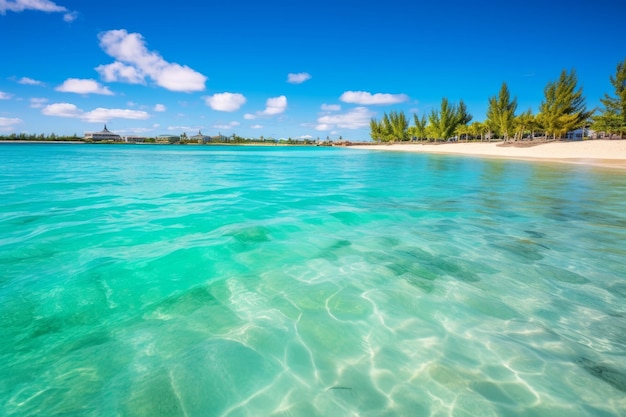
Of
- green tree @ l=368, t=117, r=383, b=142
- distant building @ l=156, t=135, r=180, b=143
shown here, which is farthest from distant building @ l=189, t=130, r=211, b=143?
green tree @ l=368, t=117, r=383, b=142

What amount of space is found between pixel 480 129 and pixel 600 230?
78.4 m

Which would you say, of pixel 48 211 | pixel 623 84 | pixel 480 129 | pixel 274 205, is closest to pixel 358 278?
pixel 274 205

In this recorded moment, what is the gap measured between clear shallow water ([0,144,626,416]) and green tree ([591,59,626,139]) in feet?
172

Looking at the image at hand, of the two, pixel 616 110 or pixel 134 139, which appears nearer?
pixel 616 110

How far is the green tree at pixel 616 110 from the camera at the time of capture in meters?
43.1

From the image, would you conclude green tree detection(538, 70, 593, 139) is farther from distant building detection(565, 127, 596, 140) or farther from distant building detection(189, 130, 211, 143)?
distant building detection(189, 130, 211, 143)

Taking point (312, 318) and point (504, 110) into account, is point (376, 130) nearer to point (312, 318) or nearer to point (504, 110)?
point (504, 110)

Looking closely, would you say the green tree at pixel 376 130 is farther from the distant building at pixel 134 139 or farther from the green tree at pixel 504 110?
the distant building at pixel 134 139

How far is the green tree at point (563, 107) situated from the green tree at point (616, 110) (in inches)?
187

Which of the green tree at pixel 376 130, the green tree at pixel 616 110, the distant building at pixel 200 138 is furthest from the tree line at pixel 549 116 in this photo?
the distant building at pixel 200 138

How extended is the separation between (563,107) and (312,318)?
66001mm

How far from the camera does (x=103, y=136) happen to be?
550 feet

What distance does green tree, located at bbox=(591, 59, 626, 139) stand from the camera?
43125 millimetres

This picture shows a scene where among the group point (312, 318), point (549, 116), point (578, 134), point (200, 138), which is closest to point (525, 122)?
point (549, 116)
